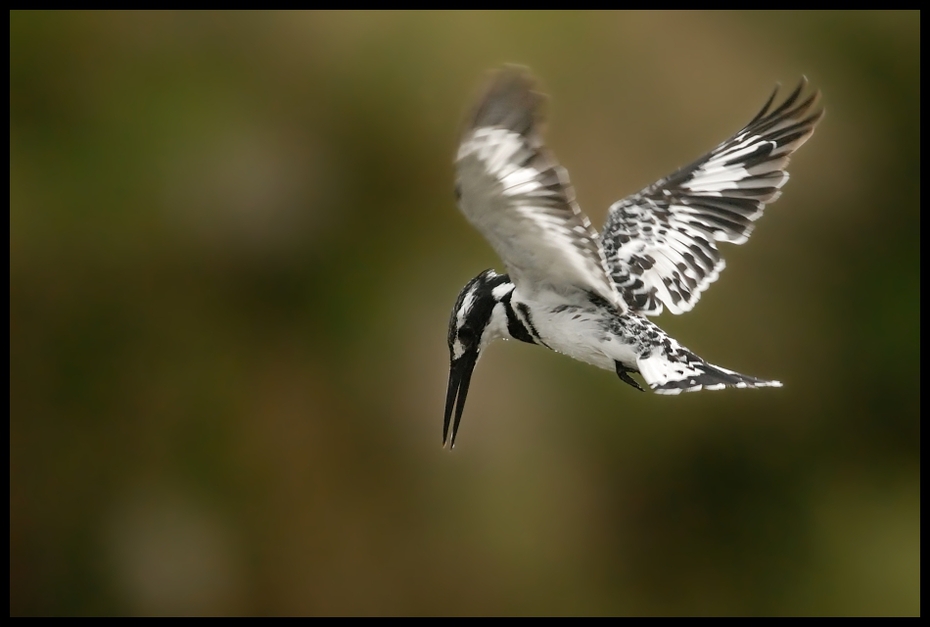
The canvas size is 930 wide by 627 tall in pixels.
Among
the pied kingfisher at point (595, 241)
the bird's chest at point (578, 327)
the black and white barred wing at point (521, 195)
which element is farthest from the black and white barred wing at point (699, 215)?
the black and white barred wing at point (521, 195)

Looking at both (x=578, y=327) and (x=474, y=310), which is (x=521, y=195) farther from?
(x=474, y=310)

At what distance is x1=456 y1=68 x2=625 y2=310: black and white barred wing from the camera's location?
1789 millimetres

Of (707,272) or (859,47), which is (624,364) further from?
(859,47)

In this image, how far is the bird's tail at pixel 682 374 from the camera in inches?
84.1

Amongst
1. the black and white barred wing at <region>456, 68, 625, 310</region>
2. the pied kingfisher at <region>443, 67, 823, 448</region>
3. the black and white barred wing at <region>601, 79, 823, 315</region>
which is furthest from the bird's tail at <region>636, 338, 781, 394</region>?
the black and white barred wing at <region>601, 79, 823, 315</region>

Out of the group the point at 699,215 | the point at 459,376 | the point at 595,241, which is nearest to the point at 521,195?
the point at 595,241

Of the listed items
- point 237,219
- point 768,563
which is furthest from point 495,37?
point 768,563

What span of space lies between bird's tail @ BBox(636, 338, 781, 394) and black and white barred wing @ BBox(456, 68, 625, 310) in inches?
5.0

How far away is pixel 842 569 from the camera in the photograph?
20.0ft

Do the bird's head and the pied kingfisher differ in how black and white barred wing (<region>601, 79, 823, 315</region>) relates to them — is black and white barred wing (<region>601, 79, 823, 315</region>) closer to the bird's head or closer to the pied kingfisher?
the pied kingfisher

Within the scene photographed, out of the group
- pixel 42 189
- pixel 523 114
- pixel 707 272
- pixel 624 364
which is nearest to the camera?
pixel 523 114

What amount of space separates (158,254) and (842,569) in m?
3.51

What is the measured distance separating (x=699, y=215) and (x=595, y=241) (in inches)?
27.0

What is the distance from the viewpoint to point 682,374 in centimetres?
223
